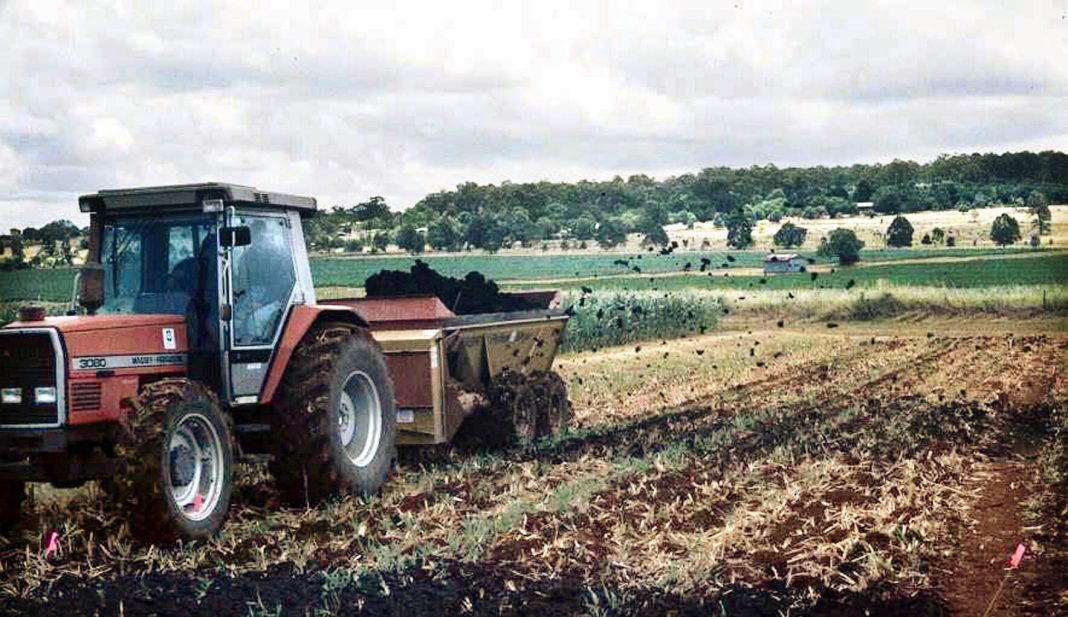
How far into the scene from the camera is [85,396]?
8.42 meters

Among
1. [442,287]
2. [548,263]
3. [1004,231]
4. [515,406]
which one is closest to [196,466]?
[515,406]

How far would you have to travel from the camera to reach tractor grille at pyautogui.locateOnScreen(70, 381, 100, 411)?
8344 millimetres

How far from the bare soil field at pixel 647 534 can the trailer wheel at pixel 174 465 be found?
0.70ft

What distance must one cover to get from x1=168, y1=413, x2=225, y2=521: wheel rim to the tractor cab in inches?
23.1

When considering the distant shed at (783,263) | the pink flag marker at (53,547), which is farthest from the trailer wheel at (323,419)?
the distant shed at (783,263)

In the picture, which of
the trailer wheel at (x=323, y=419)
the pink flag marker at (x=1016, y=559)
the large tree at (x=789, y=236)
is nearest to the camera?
the pink flag marker at (x=1016, y=559)

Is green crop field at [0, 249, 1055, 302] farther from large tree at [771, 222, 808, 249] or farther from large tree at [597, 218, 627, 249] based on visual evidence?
large tree at [771, 222, 808, 249]

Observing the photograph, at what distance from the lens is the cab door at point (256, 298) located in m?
9.35

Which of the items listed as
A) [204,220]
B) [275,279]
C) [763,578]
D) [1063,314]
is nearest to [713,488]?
[763,578]

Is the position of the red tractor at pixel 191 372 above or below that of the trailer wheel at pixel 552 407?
above

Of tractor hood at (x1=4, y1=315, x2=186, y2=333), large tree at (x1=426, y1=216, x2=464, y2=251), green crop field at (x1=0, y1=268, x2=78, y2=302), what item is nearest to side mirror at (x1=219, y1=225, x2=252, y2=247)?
tractor hood at (x1=4, y1=315, x2=186, y2=333)

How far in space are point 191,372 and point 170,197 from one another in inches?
51.9

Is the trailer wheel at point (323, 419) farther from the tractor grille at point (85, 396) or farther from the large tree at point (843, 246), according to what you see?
the large tree at point (843, 246)

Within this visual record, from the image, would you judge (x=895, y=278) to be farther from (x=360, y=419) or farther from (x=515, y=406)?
(x=360, y=419)
